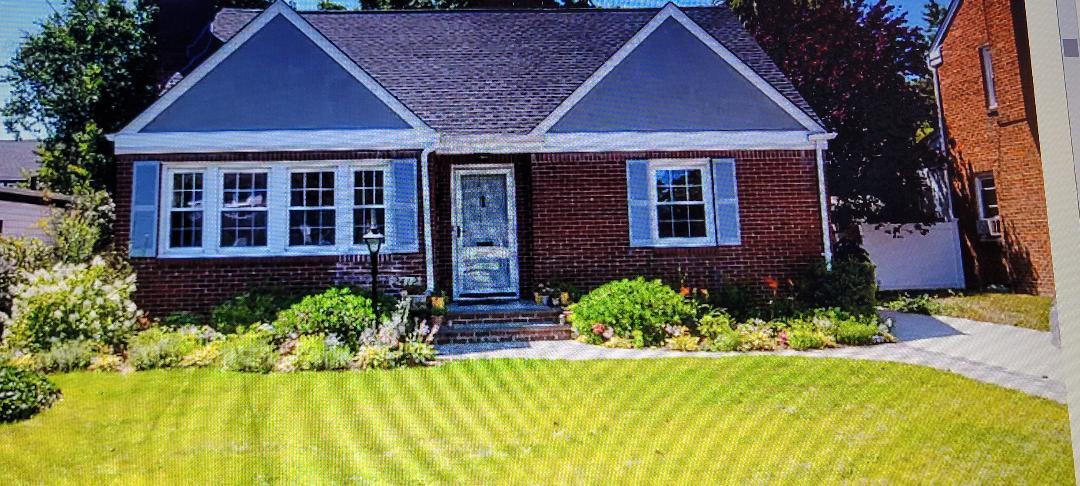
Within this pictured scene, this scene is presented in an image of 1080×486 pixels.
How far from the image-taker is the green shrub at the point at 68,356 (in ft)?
6.13

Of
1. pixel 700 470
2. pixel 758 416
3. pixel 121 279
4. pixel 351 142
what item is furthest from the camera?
pixel 351 142

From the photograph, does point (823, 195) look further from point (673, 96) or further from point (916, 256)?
point (673, 96)

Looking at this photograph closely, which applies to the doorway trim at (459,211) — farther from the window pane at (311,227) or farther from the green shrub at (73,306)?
the green shrub at (73,306)

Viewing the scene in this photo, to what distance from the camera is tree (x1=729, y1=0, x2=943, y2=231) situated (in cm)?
234

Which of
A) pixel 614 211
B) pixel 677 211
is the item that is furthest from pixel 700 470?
pixel 677 211

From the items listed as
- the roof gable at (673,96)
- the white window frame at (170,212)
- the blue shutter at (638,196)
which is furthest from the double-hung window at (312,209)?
the blue shutter at (638,196)

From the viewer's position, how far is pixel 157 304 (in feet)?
8.91

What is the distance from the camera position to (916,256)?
90.7 inches

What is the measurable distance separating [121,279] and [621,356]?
2.43 meters

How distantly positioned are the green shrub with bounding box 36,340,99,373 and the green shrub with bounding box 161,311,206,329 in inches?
12.5

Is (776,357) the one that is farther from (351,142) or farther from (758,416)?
(351,142)

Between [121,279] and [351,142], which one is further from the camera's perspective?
[351,142]

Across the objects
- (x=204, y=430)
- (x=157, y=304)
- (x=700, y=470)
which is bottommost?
(x=700, y=470)

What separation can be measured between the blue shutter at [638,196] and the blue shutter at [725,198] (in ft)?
1.53
